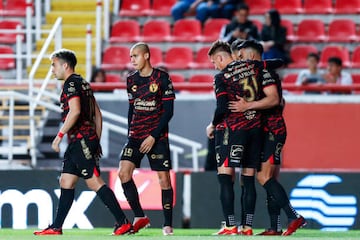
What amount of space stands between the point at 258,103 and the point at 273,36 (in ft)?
21.7

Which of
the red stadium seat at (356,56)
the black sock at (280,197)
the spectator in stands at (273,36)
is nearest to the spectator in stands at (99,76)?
the spectator in stands at (273,36)

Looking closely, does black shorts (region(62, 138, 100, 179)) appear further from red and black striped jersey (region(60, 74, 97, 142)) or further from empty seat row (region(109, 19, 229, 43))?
empty seat row (region(109, 19, 229, 43))

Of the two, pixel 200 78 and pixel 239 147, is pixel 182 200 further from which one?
pixel 200 78

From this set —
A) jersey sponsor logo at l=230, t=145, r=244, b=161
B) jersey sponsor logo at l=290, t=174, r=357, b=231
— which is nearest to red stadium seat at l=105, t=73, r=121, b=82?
jersey sponsor logo at l=290, t=174, r=357, b=231

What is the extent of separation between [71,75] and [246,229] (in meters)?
2.50

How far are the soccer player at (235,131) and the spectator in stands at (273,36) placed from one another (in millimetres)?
6217

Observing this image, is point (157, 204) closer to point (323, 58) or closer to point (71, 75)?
point (71, 75)

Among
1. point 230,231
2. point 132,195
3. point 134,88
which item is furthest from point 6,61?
point 230,231

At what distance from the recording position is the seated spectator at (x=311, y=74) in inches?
711

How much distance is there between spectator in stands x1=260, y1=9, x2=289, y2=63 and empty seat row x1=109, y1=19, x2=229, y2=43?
3.95 ft

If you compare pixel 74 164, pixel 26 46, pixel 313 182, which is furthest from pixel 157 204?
pixel 26 46

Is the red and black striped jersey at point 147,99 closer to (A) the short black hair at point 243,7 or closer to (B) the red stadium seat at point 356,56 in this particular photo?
(A) the short black hair at point 243,7

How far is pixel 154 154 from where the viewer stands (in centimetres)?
1299

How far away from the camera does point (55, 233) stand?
12453mm
